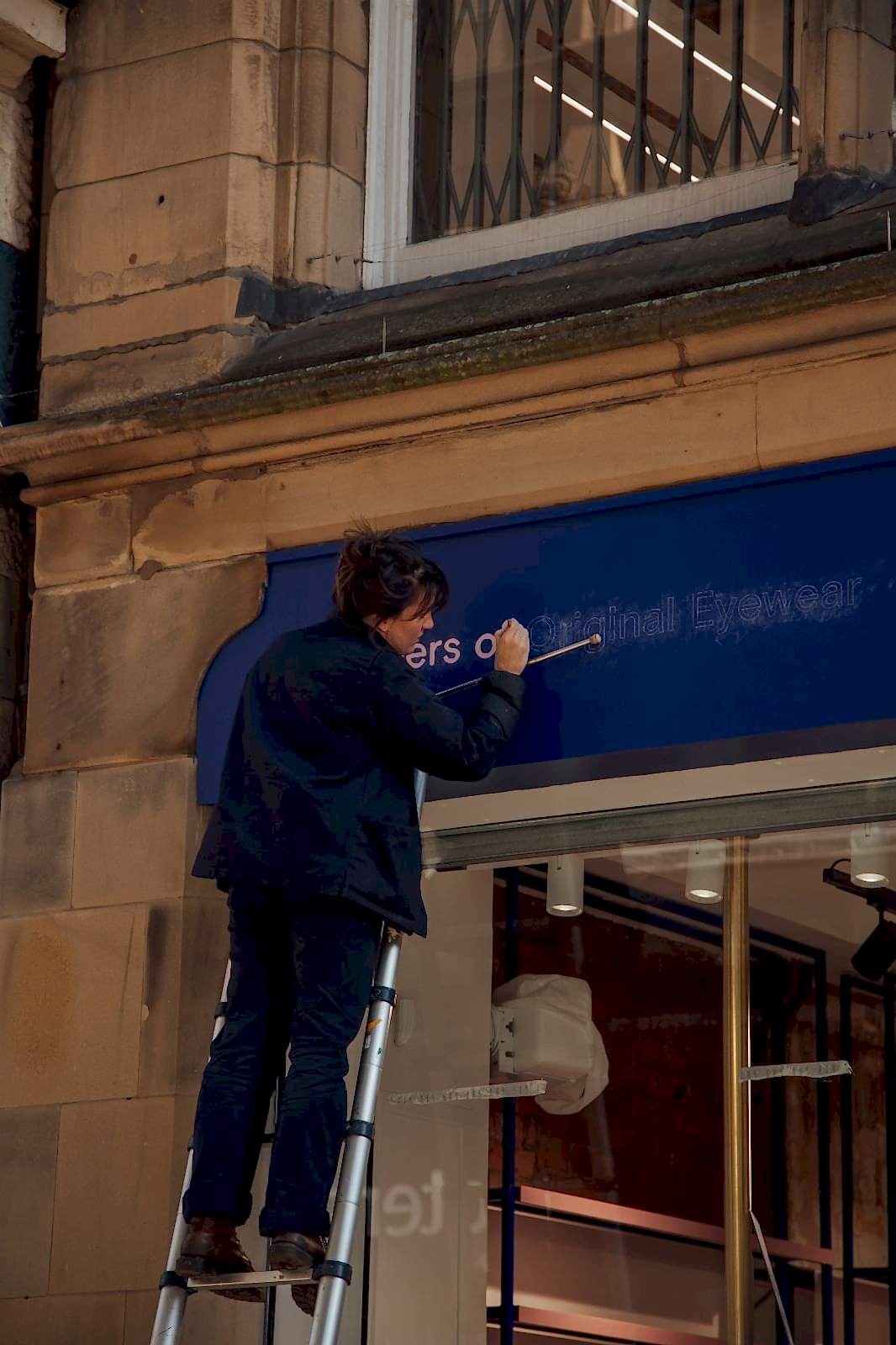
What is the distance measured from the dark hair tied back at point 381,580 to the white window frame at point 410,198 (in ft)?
5.33

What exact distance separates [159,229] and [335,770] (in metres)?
2.45

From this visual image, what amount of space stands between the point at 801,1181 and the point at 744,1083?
29cm

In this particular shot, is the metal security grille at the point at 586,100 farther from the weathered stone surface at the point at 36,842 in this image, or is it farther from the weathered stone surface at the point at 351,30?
the weathered stone surface at the point at 36,842

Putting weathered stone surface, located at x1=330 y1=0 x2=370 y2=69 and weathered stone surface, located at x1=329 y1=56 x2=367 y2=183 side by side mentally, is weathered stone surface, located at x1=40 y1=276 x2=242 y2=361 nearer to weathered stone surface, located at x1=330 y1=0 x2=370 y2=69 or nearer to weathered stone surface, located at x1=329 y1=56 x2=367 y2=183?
weathered stone surface, located at x1=329 y1=56 x2=367 y2=183

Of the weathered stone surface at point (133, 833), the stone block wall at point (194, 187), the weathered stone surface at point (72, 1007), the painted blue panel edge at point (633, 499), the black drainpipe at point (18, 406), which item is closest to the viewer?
the painted blue panel edge at point (633, 499)

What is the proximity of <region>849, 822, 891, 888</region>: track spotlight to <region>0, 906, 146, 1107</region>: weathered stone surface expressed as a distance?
6.44ft

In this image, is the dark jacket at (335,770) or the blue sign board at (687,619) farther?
the blue sign board at (687,619)

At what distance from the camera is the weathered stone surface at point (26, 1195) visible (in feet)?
22.1

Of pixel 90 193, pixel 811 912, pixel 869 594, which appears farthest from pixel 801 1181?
pixel 90 193

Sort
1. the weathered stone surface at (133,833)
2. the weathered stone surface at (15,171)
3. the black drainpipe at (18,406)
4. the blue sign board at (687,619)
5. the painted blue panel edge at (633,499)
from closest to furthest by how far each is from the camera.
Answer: the blue sign board at (687,619), the painted blue panel edge at (633,499), the weathered stone surface at (133,833), the black drainpipe at (18,406), the weathered stone surface at (15,171)

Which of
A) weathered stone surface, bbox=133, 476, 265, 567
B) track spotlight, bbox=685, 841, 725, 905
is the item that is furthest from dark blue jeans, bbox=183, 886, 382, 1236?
weathered stone surface, bbox=133, 476, 265, 567

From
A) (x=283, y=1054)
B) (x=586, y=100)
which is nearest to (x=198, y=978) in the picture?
(x=283, y=1054)

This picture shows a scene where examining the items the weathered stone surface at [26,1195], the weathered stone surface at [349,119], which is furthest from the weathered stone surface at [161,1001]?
the weathered stone surface at [349,119]

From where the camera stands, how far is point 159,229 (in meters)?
7.51
